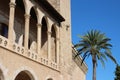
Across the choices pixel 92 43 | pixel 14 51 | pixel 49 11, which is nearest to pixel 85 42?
pixel 92 43

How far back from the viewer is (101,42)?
31.2 metres

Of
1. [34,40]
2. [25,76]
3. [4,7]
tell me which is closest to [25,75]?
[25,76]

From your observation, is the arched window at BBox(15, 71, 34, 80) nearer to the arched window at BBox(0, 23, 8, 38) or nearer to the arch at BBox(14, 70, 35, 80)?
the arch at BBox(14, 70, 35, 80)

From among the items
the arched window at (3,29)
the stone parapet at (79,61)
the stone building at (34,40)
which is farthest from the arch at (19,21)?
the stone parapet at (79,61)

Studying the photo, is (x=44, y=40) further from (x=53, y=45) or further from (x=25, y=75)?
(x=25, y=75)

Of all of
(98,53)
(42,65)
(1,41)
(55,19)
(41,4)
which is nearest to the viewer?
(1,41)

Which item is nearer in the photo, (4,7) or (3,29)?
(4,7)

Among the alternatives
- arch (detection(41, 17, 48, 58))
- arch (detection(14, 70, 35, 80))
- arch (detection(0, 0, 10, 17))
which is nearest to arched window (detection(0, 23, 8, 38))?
arch (detection(0, 0, 10, 17))

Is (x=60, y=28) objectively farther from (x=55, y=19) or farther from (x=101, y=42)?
(x=101, y=42)

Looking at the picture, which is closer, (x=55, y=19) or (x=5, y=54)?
(x=5, y=54)

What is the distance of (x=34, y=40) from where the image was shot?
24.5m

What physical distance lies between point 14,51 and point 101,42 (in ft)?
51.7

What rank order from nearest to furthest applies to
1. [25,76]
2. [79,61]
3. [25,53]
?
[25,53] < [25,76] < [79,61]

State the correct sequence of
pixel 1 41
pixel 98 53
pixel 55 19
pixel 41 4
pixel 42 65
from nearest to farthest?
pixel 1 41 < pixel 42 65 < pixel 41 4 < pixel 55 19 < pixel 98 53
